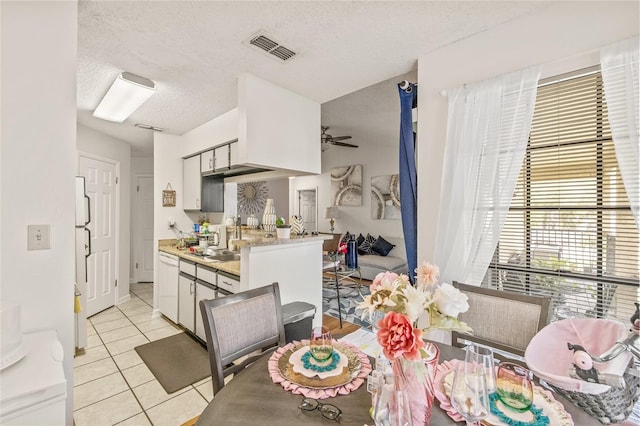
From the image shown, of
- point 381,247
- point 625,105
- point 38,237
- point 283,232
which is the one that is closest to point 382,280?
point 625,105

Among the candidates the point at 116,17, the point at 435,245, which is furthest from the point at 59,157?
the point at 435,245

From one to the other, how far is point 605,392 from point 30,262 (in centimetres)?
240

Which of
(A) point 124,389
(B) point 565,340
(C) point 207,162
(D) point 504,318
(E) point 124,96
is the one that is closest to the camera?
(B) point 565,340

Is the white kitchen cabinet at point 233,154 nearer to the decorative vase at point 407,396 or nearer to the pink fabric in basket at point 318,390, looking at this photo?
the pink fabric in basket at point 318,390

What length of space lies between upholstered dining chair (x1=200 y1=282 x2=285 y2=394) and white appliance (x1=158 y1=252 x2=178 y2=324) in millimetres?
2300

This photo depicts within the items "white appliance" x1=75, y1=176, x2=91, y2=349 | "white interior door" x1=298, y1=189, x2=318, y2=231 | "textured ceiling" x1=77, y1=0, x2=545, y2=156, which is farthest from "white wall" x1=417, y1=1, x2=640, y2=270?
"white interior door" x1=298, y1=189, x2=318, y2=231

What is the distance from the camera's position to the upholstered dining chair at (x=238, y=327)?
1244 mm

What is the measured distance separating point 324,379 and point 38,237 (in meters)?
1.48

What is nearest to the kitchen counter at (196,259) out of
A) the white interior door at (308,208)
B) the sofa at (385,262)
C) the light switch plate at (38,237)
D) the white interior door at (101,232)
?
the white interior door at (101,232)

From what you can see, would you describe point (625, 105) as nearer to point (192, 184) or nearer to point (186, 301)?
point (186, 301)

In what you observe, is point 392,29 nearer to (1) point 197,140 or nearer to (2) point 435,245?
(2) point 435,245

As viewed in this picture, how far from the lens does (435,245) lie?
1952 millimetres

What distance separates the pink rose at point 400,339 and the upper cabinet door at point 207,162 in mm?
3157

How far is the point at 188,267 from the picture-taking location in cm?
314
